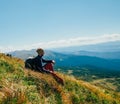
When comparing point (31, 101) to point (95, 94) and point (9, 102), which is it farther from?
point (95, 94)

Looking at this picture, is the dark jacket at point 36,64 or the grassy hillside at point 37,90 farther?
the dark jacket at point 36,64

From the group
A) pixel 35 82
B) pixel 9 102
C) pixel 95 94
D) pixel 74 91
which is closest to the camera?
pixel 9 102

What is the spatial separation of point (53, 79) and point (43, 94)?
110 inches

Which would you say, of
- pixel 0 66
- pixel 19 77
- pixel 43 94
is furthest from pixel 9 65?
pixel 43 94

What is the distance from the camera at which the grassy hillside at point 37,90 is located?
1275 cm

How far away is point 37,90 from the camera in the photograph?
15.1m

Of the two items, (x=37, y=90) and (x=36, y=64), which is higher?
(x=36, y=64)

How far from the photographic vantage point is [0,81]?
549 inches

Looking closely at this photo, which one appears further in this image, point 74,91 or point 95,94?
point 95,94

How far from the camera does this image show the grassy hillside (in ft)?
41.8

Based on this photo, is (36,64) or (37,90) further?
(36,64)

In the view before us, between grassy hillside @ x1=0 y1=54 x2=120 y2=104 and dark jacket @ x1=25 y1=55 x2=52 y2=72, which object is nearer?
grassy hillside @ x1=0 y1=54 x2=120 y2=104

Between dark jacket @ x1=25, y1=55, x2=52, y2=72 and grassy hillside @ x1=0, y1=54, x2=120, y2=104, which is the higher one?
dark jacket @ x1=25, y1=55, x2=52, y2=72

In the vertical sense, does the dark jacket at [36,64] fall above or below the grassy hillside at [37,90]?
above
